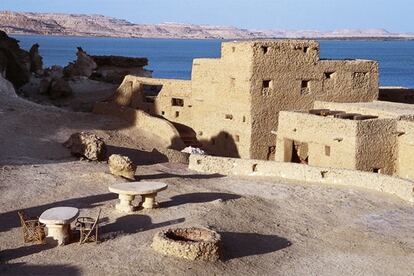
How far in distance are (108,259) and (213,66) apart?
16128 mm

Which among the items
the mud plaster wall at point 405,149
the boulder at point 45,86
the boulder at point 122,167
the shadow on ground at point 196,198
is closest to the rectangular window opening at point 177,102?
the boulder at point 45,86

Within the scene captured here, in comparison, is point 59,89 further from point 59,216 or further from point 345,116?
point 59,216

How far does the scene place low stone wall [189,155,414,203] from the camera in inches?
795

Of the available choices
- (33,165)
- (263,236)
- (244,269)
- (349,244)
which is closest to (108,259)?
(244,269)

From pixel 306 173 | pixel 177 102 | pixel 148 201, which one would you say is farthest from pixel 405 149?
pixel 177 102

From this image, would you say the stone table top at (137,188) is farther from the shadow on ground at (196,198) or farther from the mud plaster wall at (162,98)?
the mud plaster wall at (162,98)

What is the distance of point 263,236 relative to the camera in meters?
16.8

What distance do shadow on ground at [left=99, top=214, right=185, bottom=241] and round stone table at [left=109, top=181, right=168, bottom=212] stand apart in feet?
1.27

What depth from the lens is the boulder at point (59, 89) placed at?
40500 mm

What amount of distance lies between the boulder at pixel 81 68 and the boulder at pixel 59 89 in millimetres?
5603

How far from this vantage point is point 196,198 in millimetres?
19406

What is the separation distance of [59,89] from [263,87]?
55.1ft

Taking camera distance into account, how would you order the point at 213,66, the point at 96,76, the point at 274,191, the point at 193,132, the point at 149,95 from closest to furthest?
the point at 274,191 → the point at 213,66 → the point at 193,132 → the point at 149,95 → the point at 96,76

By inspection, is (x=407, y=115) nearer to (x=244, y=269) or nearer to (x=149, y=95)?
(x=244, y=269)
